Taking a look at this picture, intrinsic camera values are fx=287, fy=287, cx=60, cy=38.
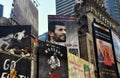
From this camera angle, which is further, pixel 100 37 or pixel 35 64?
pixel 100 37

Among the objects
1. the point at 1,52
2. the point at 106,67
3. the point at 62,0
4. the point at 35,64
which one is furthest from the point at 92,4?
the point at 62,0

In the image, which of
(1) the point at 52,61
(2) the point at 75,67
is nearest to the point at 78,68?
(2) the point at 75,67

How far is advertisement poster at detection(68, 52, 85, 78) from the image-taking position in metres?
36.2

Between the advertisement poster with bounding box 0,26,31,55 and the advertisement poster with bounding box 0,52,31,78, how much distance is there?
55.4 inches

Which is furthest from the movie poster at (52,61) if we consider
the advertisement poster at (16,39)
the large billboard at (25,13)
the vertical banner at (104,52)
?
the large billboard at (25,13)

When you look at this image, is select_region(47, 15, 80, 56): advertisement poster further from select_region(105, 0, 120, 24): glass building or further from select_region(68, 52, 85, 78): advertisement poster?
select_region(105, 0, 120, 24): glass building

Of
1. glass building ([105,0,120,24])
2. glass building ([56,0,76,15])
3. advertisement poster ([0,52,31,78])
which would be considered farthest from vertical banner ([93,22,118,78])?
glass building ([105,0,120,24])

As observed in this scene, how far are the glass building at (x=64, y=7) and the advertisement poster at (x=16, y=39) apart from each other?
8815 cm

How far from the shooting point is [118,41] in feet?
178

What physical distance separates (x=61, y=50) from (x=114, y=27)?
87.8 ft

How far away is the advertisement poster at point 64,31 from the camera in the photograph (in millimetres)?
48312

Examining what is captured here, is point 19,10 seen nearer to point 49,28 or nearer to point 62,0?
point 49,28

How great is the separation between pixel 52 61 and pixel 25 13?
25.1 meters

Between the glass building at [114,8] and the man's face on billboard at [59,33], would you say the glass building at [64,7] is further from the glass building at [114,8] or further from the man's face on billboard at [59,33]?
the man's face on billboard at [59,33]
